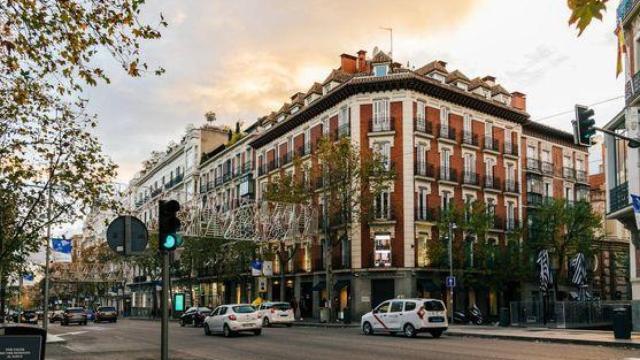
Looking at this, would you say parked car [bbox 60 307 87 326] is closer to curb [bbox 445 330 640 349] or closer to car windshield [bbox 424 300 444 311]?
curb [bbox 445 330 640 349]

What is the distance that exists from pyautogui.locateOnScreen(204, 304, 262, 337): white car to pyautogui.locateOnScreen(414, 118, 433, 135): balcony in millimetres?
24441

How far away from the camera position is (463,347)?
20.5 metres

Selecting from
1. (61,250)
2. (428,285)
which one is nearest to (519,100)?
(428,285)

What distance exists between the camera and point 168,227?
1048 centimetres

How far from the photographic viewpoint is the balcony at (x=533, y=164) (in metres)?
58.8

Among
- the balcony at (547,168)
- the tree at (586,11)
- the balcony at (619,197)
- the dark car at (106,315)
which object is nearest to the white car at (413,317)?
the balcony at (619,197)

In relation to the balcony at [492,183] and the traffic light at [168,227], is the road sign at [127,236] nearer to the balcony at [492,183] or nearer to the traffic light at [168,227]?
the traffic light at [168,227]

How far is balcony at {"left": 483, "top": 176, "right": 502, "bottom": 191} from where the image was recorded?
177 ft

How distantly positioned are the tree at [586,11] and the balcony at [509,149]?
52845 mm

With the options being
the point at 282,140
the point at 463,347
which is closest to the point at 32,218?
the point at 463,347

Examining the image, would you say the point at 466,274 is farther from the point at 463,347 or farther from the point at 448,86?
the point at 463,347

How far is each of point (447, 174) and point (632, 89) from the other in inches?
892

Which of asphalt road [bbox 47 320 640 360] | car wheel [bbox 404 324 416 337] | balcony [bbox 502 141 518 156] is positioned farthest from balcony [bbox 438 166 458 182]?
asphalt road [bbox 47 320 640 360]

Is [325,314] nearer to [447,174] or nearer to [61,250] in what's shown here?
[447,174]
